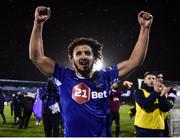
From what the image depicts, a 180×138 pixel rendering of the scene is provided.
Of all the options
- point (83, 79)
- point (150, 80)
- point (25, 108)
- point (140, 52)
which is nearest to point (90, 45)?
point (83, 79)

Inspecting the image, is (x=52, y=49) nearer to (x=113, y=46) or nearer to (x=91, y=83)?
(x=113, y=46)

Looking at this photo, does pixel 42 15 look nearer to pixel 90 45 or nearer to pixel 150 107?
pixel 90 45

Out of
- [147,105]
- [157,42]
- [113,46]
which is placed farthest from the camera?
[113,46]

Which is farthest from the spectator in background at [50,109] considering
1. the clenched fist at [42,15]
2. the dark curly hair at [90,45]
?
the clenched fist at [42,15]

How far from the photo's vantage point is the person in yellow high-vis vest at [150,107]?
775 centimetres

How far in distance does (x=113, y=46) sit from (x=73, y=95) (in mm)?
78192

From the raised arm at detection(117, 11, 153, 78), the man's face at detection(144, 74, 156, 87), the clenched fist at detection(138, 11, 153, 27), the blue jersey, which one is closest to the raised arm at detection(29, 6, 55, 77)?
the blue jersey

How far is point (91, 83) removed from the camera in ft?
13.9

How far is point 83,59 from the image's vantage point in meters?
4.21

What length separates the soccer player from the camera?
13.5 ft

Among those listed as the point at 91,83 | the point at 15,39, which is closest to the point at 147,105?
the point at 91,83

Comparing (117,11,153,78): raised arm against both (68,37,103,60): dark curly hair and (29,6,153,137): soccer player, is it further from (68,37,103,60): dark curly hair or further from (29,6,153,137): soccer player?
(68,37,103,60): dark curly hair

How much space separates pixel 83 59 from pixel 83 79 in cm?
21

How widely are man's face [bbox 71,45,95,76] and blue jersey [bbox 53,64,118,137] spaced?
93mm
